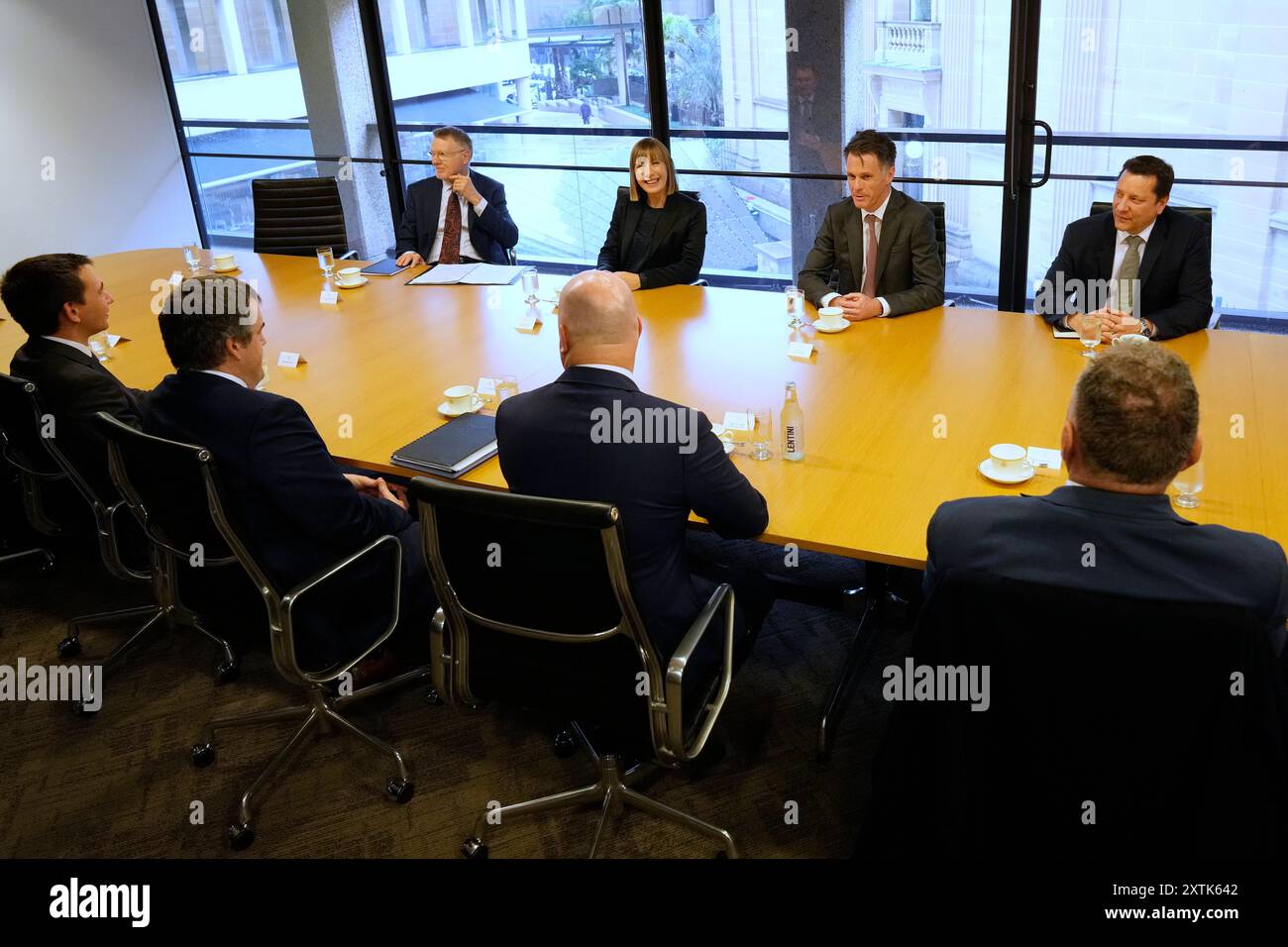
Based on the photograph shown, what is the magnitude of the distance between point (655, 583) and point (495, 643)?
0.37 metres

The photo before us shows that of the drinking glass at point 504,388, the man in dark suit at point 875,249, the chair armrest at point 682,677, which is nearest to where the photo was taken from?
the chair armrest at point 682,677

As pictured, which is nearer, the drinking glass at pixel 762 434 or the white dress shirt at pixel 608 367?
the white dress shirt at pixel 608 367

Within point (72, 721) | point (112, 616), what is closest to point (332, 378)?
point (112, 616)

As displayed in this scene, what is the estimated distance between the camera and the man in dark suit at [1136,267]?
11.4 ft

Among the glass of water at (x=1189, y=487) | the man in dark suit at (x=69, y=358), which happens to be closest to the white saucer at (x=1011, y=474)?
the glass of water at (x=1189, y=487)

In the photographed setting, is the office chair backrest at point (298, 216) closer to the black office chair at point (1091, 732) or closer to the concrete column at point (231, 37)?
the concrete column at point (231, 37)

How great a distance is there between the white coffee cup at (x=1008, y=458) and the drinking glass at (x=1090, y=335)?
893mm

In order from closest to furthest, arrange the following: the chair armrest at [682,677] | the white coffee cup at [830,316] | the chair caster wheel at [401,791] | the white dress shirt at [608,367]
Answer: the chair armrest at [682,677], the white dress shirt at [608,367], the chair caster wheel at [401,791], the white coffee cup at [830,316]

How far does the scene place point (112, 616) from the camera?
3.63 m

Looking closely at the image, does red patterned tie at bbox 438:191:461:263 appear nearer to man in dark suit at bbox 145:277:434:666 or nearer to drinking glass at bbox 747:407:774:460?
man in dark suit at bbox 145:277:434:666

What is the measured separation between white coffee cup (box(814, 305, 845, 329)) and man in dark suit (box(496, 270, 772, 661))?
1.54m

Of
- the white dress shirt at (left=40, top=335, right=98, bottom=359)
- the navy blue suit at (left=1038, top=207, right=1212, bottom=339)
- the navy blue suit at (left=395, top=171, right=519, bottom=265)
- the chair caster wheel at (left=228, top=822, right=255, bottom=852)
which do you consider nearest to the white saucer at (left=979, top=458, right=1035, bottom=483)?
the navy blue suit at (left=1038, top=207, right=1212, bottom=339)

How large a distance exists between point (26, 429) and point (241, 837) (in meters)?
1.48

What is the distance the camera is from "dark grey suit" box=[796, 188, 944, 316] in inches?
158
